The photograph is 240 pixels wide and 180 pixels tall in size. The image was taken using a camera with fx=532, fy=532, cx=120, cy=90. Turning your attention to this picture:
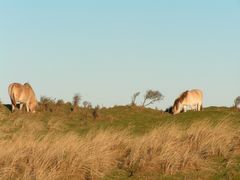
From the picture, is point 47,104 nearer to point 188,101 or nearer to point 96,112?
point 96,112

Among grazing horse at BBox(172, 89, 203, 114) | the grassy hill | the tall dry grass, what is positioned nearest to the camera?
the tall dry grass

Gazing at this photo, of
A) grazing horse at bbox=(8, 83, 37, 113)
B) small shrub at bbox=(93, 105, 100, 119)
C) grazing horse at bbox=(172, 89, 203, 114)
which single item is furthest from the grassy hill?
grazing horse at bbox=(172, 89, 203, 114)

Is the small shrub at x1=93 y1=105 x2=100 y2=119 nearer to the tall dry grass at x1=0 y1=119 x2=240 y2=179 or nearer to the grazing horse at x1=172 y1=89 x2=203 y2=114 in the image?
the grazing horse at x1=172 y1=89 x2=203 y2=114

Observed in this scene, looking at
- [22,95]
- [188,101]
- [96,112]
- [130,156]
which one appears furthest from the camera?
[188,101]

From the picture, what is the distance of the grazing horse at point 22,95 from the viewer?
2717 centimetres

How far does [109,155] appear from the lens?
11891 millimetres

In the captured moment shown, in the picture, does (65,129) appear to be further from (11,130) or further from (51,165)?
(51,165)

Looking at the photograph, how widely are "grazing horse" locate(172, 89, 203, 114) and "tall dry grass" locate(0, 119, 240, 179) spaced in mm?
18148

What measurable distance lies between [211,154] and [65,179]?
4.45 metres

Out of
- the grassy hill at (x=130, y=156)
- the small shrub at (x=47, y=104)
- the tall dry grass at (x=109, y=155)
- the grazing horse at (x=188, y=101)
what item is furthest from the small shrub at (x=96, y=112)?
the tall dry grass at (x=109, y=155)

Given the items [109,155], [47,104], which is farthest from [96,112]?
[109,155]

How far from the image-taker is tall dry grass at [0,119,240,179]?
1041cm

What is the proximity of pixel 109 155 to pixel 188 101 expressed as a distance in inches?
866

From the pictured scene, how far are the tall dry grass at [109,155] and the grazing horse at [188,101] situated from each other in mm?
18148
